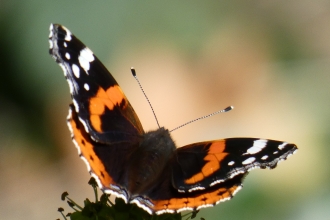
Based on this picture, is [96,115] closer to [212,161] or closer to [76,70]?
[76,70]

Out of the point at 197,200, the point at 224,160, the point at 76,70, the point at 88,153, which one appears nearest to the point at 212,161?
the point at 224,160

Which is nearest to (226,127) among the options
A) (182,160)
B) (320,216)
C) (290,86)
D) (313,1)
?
(290,86)

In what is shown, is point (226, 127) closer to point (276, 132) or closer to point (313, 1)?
point (276, 132)

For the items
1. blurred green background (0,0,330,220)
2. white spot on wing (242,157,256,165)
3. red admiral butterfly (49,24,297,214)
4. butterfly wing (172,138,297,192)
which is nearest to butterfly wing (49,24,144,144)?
red admiral butterfly (49,24,297,214)

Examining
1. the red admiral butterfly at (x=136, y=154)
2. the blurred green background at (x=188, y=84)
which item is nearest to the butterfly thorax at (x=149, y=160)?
the red admiral butterfly at (x=136, y=154)

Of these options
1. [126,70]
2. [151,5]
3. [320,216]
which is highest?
[151,5]
